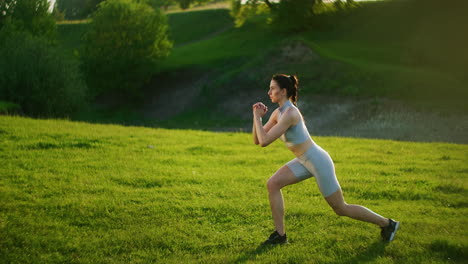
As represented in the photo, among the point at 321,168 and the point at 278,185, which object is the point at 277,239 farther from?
the point at 321,168

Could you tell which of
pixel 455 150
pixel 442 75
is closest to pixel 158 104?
pixel 442 75

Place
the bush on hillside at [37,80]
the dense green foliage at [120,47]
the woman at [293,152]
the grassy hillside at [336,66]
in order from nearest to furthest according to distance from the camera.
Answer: the woman at [293,152] → the bush on hillside at [37,80] → the grassy hillside at [336,66] → the dense green foliage at [120,47]

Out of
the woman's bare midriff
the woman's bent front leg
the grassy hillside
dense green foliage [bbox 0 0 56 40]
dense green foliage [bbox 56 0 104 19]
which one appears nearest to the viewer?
the woman's bare midriff

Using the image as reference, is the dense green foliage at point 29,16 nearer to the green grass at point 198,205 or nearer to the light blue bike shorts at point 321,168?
the green grass at point 198,205

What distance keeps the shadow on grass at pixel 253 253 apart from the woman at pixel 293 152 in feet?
1.28

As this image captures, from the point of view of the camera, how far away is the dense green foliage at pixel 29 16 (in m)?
43.3

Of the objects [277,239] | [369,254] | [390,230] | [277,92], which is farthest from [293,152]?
[390,230]

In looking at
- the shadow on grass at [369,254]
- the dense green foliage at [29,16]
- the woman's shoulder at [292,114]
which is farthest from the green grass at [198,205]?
the dense green foliage at [29,16]

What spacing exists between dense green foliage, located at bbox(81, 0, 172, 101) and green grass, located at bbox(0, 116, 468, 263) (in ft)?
113

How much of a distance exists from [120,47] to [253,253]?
44846mm

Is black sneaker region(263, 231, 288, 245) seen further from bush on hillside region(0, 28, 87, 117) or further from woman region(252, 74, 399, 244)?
bush on hillside region(0, 28, 87, 117)

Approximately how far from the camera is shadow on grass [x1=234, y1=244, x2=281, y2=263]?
5.86 metres

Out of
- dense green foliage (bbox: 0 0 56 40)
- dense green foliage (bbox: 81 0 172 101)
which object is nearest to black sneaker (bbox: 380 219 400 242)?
dense green foliage (bbox: 0 0 56 40)

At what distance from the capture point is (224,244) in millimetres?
6445
